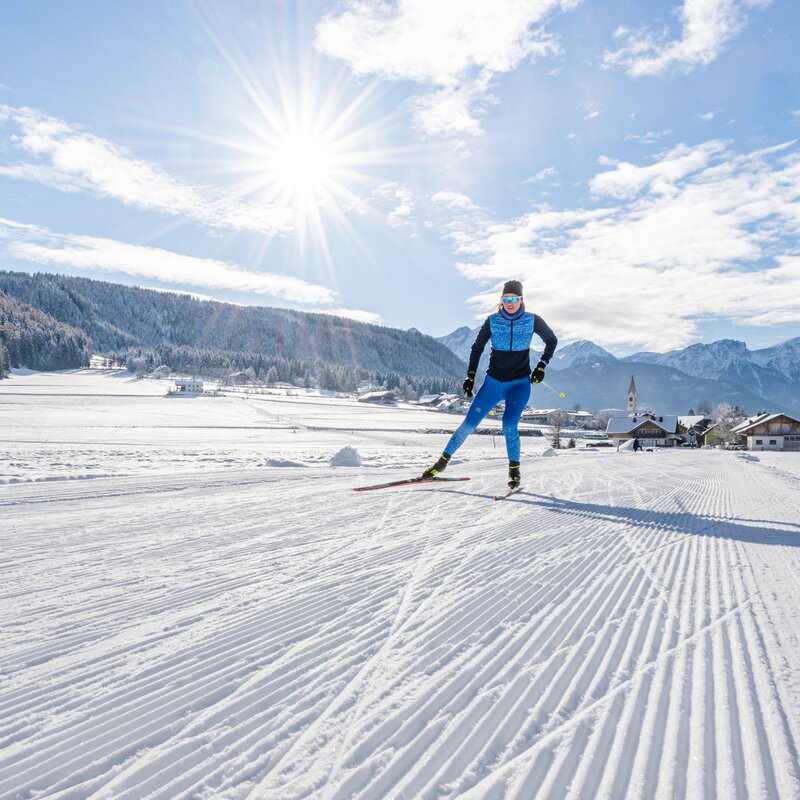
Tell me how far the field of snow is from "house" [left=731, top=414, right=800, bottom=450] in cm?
6596

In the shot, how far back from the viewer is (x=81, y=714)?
1873 mm

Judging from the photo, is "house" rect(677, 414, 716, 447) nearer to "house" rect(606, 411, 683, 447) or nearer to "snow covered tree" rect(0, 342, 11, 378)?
"house" rect(606, 411, 683, 447)

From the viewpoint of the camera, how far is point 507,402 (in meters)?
8.10

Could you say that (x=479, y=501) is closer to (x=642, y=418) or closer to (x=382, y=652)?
(x=382, y=652)

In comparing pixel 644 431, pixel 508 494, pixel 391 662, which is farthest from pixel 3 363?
pixel 391 662

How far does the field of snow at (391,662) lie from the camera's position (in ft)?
5.33

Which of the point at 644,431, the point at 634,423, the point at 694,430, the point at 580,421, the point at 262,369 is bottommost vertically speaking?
the point at 580,421

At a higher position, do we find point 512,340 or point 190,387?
point 512,340

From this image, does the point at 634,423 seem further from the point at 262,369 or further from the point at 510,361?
the point at 262,369

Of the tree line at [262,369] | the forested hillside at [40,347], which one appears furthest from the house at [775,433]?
the forested hillside at [40,347]

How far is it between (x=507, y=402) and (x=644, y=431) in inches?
2770

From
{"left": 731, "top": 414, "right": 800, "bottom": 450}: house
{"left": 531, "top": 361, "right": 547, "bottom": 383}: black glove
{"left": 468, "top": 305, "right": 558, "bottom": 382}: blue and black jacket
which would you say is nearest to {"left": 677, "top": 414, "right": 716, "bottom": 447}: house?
{"left": 731, "top": 414, "right": 800, "bottom": 450}: house

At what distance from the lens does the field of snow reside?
64.0 inches

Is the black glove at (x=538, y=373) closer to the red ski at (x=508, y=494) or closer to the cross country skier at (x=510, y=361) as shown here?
the cross country skier at (x=510, y=361)
